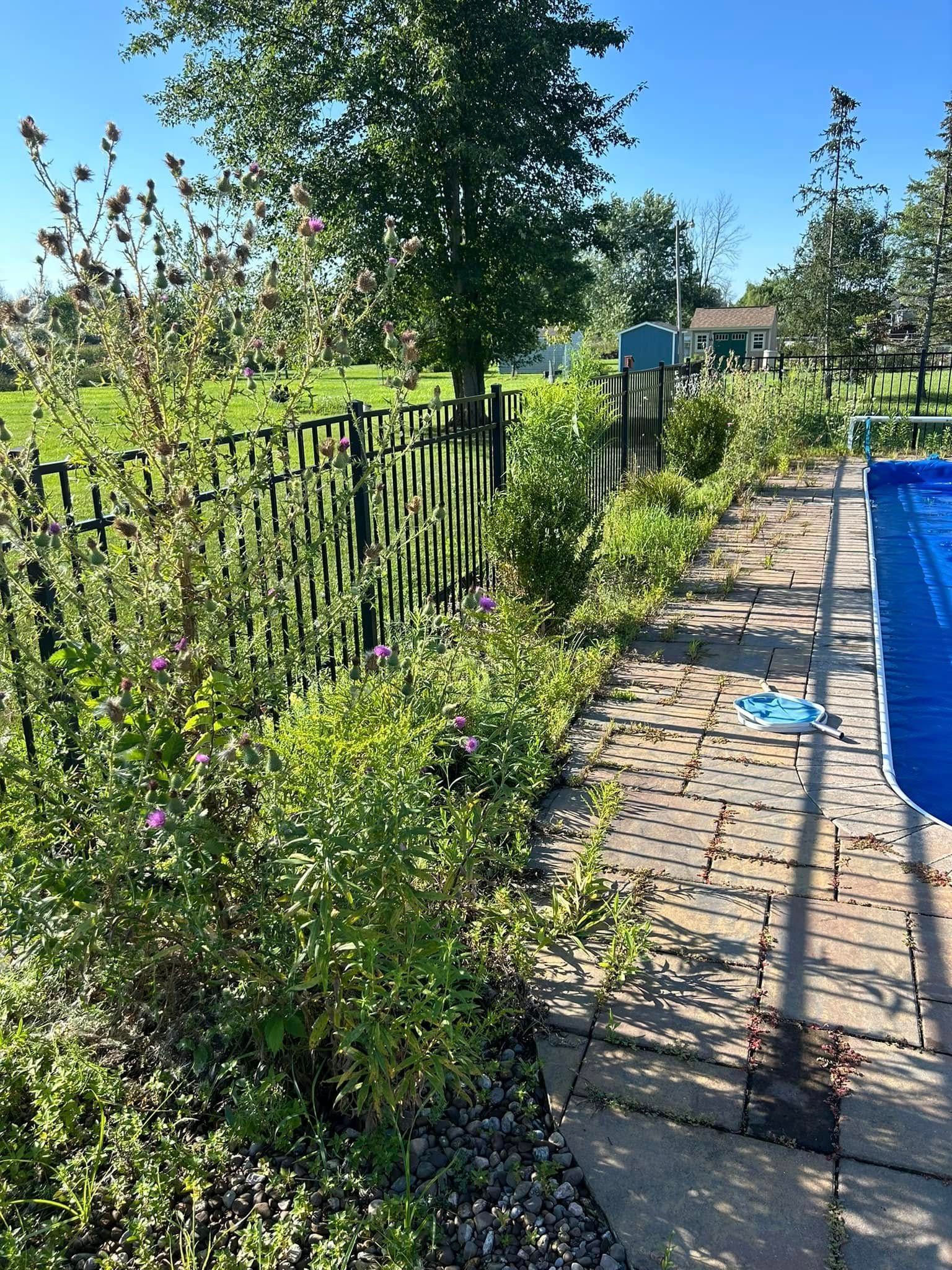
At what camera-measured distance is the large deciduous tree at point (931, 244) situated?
2712 centimetres

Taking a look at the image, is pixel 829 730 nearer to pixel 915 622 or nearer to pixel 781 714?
pixel 781 714

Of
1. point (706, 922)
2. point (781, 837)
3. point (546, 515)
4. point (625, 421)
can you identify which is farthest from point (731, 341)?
point (706, 922)

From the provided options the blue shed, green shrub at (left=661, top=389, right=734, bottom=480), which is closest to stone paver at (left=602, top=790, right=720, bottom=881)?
green shrub at (left=661, top=389, right=734, bottom=480)

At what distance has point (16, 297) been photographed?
6.80 feet

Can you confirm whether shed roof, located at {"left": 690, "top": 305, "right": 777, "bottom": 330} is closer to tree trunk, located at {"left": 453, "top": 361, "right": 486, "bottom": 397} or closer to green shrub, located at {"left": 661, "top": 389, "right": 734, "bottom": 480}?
tree trunk, located at {"left": 453, "top": 361, "right": 486, "bottom": 397}

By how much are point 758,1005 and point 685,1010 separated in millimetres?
211

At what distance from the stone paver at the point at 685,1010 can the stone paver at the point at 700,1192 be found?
27 centimetres

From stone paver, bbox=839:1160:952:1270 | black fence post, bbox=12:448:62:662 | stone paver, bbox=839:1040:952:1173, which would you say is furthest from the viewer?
black fence post, bbox=12:448:62:662

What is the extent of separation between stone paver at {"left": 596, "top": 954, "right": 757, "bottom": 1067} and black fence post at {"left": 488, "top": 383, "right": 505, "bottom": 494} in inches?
159

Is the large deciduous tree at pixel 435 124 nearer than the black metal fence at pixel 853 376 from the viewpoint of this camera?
No

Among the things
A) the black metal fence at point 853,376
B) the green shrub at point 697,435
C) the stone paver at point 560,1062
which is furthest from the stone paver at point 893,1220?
the black metal fence at point 853,376

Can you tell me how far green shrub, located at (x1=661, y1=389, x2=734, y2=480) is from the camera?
961 centimetres

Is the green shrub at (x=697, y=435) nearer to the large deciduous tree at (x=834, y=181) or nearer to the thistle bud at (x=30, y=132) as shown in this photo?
the thistle bud at (x=30, y=132)

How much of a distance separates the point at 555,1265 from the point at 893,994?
1301 millimetres
